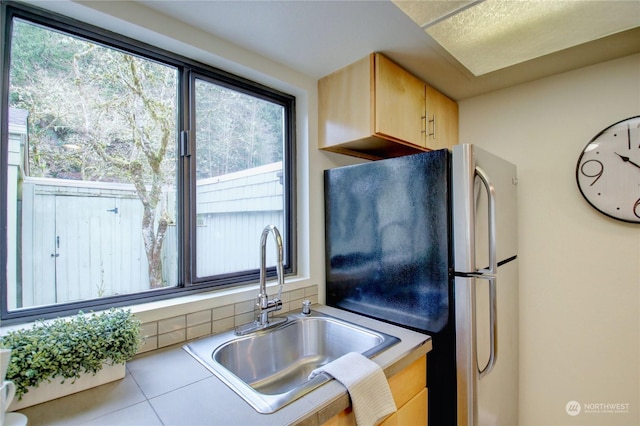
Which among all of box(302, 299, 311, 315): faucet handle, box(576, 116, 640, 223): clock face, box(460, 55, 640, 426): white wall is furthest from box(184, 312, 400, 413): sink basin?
box(576, 116, 640, 223): clock face

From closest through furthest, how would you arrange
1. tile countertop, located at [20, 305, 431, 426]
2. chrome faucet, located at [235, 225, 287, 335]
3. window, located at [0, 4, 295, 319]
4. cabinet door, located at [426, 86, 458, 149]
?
1. tile countertop, located at [20, 305, 431, 426]
2. window, located at [0, 4, 295, 319]
3. chrome faucet, located at [235, 225, 287, 335]
4. cabinet door, located at [426, 86, 458, 149]

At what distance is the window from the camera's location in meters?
1.04

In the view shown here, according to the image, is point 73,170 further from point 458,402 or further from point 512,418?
point 512,418

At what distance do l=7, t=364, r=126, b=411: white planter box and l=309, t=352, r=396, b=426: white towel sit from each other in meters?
0.64

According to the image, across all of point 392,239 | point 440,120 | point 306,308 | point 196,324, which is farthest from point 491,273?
point 196,324

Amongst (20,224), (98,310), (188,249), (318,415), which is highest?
(20,224)

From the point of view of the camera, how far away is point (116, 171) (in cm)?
123

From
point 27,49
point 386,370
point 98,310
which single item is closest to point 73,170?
point 27,49

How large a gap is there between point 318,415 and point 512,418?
1512 millimetres

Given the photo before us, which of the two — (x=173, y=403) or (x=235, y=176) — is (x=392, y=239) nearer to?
(x=235, y=176)

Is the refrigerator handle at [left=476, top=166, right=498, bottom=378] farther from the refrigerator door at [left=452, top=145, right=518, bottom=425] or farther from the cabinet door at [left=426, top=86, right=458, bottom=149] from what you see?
the cabinet door at [left=426, top=86, right=458, bottom=149]

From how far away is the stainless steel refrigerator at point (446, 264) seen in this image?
1.19m

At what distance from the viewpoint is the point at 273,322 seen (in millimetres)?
1437

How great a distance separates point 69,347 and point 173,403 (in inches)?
13.3
